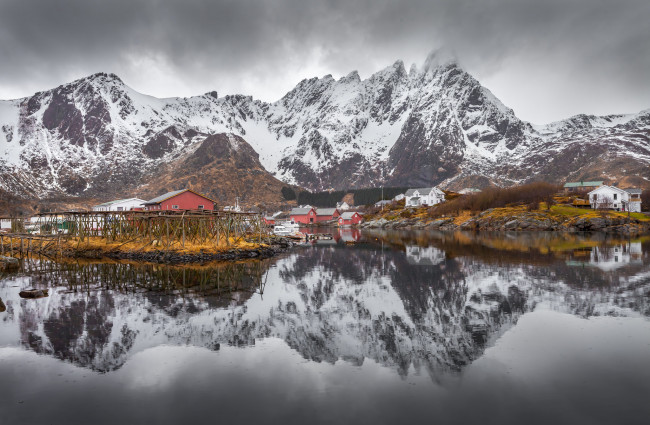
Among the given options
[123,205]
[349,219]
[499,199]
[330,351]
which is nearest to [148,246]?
[330,351]

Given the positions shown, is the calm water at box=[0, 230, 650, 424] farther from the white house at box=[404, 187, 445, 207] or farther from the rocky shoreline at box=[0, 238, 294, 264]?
the white house at box=[404, 187, 445, 207]

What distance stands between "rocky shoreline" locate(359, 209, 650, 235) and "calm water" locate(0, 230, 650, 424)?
197 feet

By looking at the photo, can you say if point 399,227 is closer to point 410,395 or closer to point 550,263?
point 550,263

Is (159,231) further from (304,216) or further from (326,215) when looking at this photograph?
(326,215)

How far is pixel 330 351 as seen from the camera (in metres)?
14.8

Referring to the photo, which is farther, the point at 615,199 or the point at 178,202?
the point at 615,199

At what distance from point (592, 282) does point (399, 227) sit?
86.2m

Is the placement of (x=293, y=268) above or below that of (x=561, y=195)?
below

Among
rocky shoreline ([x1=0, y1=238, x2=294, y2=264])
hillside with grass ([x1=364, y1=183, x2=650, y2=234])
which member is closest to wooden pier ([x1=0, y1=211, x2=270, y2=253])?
rocky shoreline ([x1=0, y1=238, x2=294, y2=264])

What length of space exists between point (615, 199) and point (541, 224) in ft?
108

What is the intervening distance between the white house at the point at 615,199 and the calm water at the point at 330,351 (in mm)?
86038

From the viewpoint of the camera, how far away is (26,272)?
112 feet

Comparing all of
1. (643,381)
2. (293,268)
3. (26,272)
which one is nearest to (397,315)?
(643,381)

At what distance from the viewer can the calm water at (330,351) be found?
10.4 meters
